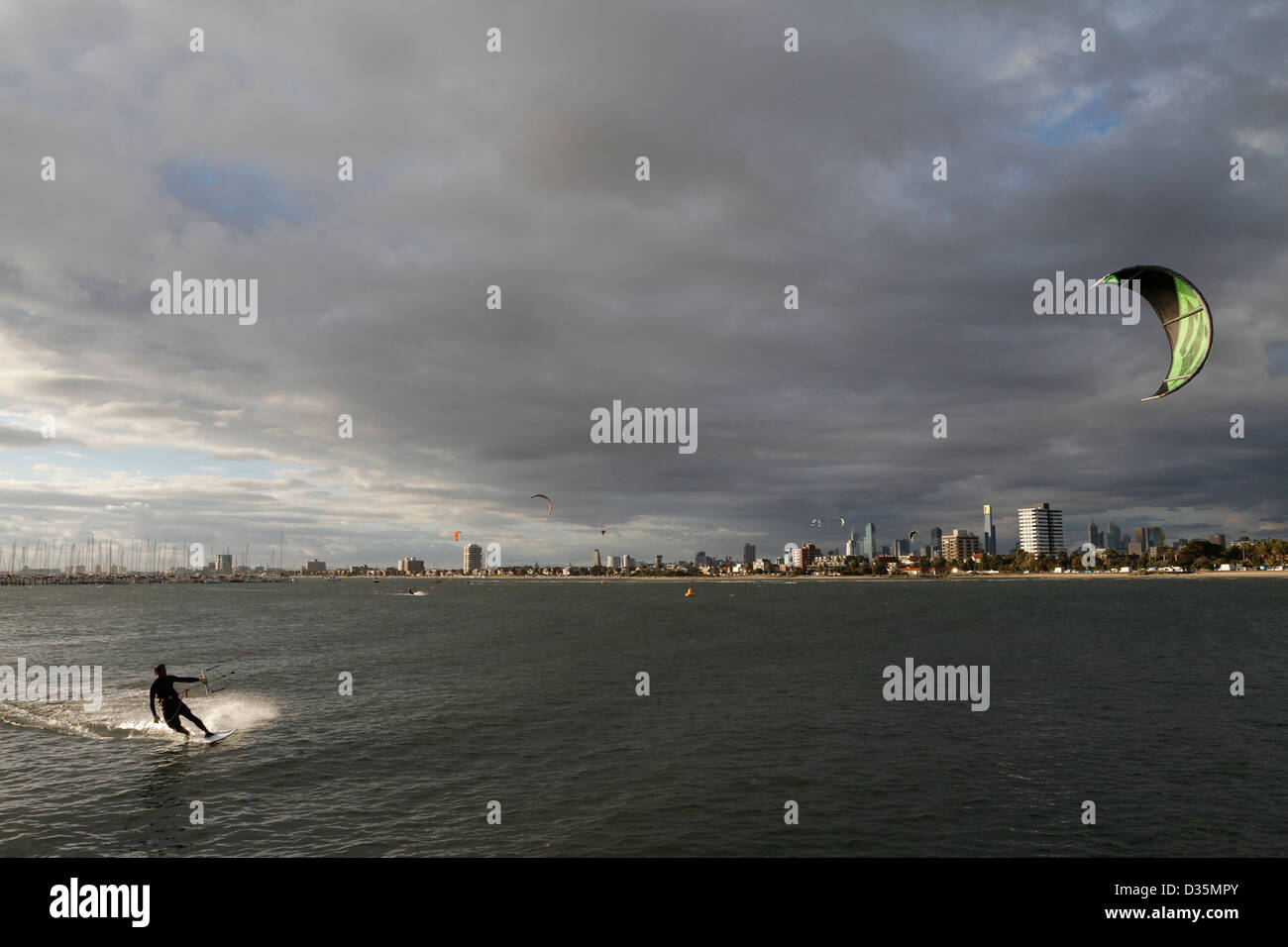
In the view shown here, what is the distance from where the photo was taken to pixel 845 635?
7850cm

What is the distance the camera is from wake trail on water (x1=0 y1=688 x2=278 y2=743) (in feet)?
101

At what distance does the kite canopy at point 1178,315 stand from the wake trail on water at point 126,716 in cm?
3911

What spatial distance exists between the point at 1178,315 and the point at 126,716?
155 ft

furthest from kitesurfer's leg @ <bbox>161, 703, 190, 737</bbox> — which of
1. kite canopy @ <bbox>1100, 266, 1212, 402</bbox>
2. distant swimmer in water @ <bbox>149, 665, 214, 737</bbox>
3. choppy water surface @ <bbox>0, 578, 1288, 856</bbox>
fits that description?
kite canopy @ <bbox>1100, 266, 1212, 402</bbox>

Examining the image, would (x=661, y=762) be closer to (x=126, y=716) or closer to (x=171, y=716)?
(x=171, y=716)

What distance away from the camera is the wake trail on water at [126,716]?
30.8 metres

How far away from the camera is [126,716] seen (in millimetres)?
33531

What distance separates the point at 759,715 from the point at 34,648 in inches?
3036

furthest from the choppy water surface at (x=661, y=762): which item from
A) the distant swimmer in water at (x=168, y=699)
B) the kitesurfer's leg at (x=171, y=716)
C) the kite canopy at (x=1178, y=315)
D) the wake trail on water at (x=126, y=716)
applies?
the kite canopy at (x=1178, y=315)

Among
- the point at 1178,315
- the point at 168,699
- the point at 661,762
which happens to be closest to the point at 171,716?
the point at 168,699

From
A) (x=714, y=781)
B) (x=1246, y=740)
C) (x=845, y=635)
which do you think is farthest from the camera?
(x=845, y=635)

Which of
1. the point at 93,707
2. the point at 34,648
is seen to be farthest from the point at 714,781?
the point at 34,648

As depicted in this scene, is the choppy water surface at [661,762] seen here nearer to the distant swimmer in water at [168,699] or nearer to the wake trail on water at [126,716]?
the wake trail on water at [126,716]
